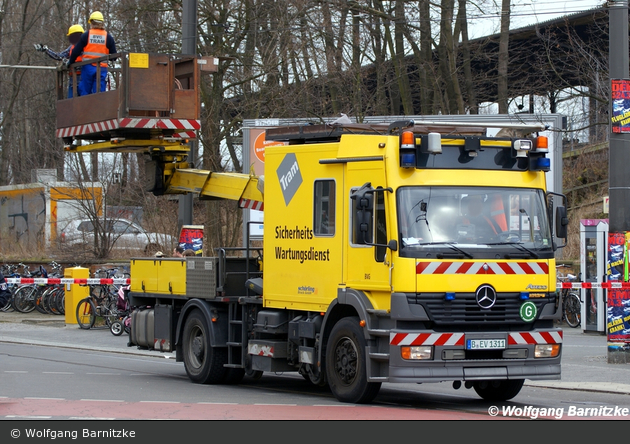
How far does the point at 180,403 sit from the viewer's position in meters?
10.9

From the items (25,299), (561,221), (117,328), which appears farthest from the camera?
(25,299)

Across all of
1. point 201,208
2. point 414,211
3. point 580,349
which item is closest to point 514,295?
point 414,211

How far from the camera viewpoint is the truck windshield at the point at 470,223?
10227 millimetres

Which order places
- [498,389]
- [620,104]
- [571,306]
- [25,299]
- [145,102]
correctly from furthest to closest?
[25,299] → [571,306] → [620,104] → [145,102] → [498,389]

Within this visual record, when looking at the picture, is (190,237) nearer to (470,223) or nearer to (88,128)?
(88,128)

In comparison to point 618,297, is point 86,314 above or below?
below

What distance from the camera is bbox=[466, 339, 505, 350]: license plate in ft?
33.3

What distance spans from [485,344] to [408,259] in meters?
1.28

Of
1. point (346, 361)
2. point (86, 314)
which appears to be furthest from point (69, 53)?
point (86, 314)

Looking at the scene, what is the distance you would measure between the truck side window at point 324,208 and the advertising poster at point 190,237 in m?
7.14

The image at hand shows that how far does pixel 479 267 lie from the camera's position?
402 inches

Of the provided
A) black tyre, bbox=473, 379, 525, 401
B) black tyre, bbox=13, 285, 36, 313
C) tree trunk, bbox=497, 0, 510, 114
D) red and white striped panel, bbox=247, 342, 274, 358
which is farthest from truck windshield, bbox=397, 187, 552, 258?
black tyre, bbox=13, 285, 36, 313

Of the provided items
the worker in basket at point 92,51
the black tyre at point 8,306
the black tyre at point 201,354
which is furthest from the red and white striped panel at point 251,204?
the black tyre at point 8,306

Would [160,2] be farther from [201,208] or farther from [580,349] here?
[580,349]
